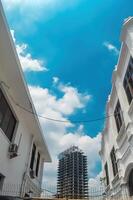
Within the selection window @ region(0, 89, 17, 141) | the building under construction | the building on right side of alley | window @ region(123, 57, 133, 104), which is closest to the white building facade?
window @ region(0, 89, 17, 141)

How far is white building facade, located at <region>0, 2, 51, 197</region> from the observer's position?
7465mm

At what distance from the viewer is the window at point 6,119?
8.21 metres

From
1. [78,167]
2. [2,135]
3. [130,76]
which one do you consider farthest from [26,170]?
[78,167]

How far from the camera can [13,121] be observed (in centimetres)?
968

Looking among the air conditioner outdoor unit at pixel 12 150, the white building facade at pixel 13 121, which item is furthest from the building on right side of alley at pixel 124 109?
the air conditioner outdoor unit at pixel 12 150

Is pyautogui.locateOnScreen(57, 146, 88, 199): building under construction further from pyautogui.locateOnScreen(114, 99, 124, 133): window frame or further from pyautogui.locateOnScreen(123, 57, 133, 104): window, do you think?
pyautogui.locateOnScreen(123, 57, 133, 104): window

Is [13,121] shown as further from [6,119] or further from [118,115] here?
[118,115]

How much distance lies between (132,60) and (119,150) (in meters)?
4.86

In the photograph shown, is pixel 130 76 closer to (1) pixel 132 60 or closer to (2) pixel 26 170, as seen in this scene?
(1) pixel 132 60

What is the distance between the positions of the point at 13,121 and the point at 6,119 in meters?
1.00

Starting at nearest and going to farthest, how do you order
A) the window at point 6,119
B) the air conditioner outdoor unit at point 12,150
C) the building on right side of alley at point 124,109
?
1. the window at point 6,119
2. the building on right side of alley at point 124,109
3. the air conditioner outdoor unit at point 12,150

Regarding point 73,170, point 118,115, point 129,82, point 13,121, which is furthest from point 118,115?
point 73,170

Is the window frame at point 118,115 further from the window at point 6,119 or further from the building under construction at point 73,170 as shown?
the building under construction at point 73,170

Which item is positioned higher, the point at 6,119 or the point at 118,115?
the point at 118,115
